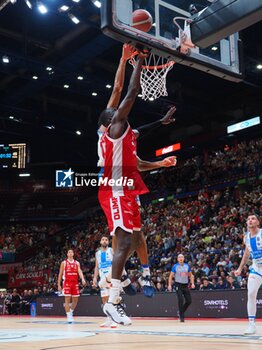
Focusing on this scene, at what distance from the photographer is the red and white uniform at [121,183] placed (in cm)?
511

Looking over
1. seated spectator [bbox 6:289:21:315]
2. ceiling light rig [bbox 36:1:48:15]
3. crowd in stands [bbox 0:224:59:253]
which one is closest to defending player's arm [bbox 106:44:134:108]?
ceiling light rig [bbox 36:1:48:15]

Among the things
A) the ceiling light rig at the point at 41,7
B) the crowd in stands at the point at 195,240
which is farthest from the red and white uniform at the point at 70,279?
the ceiling light rig at the point at 41,7

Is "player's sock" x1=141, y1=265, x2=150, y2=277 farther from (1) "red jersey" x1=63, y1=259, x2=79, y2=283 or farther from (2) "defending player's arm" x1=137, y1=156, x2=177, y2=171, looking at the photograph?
(1) "red jersey" x1=63, y1=259, x2=79, y2=283

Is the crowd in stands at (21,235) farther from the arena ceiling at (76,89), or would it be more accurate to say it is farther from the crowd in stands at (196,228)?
the arena ceiling at (76,89)

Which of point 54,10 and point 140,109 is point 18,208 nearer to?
point 140,109

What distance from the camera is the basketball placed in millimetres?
6555

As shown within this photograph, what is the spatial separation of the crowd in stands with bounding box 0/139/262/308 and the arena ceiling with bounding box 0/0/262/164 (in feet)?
7.43

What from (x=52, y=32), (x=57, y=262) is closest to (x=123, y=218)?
(x=52, y=32)

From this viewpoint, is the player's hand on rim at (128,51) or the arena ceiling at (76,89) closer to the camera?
the player's hand on rim at (128,51)

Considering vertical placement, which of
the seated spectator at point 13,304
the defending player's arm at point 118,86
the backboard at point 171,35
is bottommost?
the seated spectator at point 13,304

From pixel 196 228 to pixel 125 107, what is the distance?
1780 centimetres

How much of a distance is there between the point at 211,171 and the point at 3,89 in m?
11.4

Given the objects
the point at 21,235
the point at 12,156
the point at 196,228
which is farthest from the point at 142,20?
the point at 21,235

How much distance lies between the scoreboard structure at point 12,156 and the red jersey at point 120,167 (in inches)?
972
